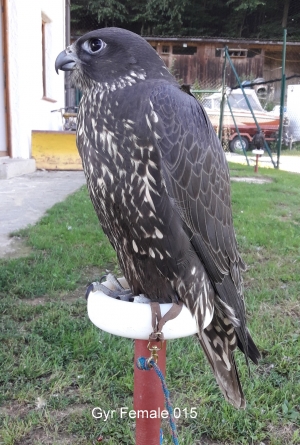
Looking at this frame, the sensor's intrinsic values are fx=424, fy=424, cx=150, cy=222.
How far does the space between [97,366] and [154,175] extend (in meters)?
1.12

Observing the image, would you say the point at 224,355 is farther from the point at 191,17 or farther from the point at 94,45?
the point at 191,17

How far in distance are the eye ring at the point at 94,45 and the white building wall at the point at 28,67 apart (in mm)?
5551

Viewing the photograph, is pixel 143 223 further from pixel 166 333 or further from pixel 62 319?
pixel 62 319

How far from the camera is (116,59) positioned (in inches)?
53.7

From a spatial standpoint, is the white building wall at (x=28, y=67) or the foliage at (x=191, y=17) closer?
the white building wall at (x=28, y=67)

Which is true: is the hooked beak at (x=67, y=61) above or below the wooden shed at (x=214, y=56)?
below

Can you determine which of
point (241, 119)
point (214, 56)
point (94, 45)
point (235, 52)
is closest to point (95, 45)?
point (94, 45)

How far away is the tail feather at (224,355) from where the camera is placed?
161 cm

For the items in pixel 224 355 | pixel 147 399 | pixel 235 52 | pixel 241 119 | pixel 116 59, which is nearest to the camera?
pixel 147 399

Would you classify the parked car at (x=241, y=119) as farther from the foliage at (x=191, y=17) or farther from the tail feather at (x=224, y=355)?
the tail feather at (x=224, y=355)

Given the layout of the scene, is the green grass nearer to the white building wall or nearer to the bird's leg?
the bird's leg

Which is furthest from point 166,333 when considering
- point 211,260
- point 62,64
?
point 62,64

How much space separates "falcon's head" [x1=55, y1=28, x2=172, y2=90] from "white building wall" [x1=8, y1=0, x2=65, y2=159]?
558 cm

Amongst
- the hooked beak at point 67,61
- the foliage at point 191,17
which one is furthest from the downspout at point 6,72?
the foliage at point 191,17
